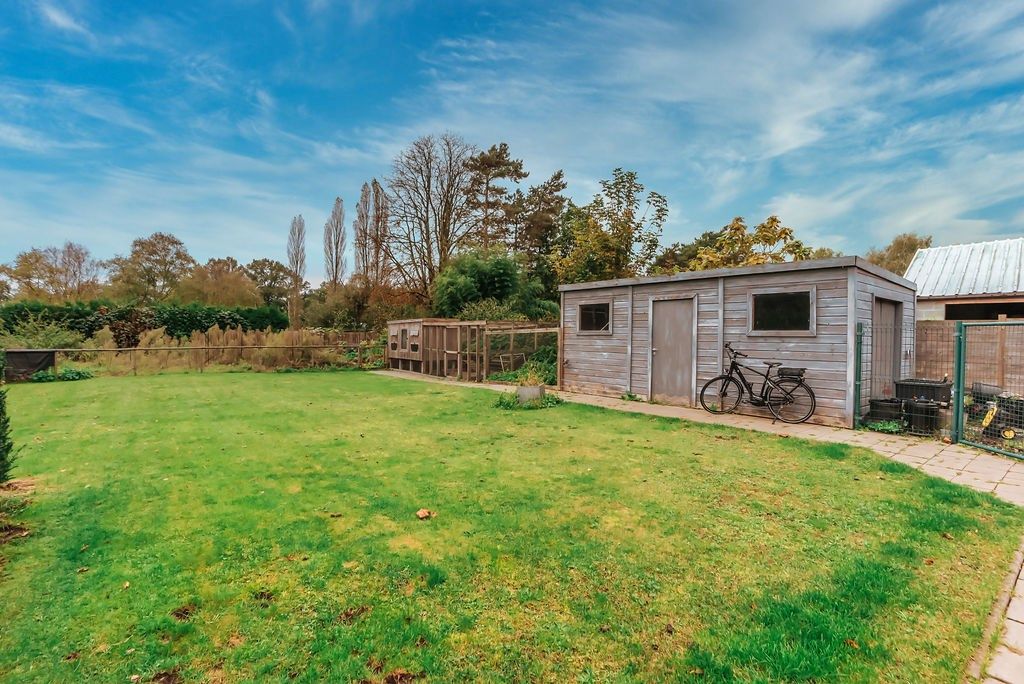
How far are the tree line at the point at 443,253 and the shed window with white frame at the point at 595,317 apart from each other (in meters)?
6.92

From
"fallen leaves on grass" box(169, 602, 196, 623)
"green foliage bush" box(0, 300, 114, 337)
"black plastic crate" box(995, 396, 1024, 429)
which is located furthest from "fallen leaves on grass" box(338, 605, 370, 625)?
"green foliage bush" box(0, 300, 114, 337)

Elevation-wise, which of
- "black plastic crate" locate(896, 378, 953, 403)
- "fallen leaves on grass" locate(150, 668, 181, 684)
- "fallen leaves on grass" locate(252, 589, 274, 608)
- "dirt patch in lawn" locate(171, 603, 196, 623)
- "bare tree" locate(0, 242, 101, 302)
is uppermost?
"bare tree" locate(0, 242, 101, 302)

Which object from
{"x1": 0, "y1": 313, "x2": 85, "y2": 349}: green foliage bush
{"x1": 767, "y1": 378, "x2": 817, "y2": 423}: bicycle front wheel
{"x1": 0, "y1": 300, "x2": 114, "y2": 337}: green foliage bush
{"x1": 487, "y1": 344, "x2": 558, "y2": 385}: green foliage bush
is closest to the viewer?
{"x1": 767, "y1": 378, "x2": 817, "y2": 423}: bicycle front wheel

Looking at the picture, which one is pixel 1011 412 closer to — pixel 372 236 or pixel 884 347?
pixel 884 347

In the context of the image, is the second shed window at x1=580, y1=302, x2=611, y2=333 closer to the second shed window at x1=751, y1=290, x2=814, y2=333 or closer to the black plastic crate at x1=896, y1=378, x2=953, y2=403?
the second shed window at x1=751, y1=290, x2=814, y2=333

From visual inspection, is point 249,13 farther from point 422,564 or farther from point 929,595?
point 929,595

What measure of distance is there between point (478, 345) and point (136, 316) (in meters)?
14.3

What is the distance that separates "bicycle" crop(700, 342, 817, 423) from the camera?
7207 mm

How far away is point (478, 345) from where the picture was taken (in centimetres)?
1375

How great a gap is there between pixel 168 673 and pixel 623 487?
3.24m

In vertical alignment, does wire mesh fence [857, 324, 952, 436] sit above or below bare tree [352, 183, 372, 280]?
below

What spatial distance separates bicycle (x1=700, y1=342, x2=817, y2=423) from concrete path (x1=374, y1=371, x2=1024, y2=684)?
26 centimetres

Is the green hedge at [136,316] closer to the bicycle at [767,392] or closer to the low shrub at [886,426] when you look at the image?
the bicycle at [767,392]

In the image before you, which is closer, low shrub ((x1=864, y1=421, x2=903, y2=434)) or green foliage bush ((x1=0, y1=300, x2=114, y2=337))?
low shrub ((x1=864, y1=421, x2=903, y2=434))
